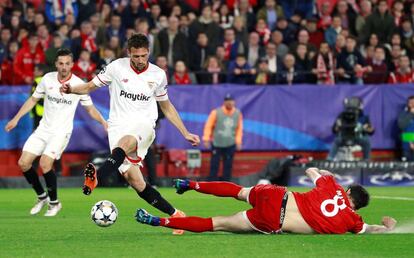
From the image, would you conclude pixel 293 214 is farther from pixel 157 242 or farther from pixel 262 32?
pixel 262 32

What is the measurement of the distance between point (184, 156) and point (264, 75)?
2.52 metres

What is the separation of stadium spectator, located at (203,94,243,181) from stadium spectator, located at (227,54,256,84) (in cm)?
89

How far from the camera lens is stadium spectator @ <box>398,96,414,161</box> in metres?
23.8

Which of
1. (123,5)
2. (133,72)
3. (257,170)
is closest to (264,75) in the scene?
(257,170)

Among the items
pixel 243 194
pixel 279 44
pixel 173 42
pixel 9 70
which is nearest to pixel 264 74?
pixel 279 44

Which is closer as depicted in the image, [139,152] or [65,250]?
[65,250]

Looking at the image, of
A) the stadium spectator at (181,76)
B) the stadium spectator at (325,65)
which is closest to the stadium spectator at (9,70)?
the stadium spectator at (181,76)

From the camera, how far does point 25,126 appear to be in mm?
23391

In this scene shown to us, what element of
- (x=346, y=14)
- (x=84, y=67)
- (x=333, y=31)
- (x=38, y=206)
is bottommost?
(x=38, y=206)

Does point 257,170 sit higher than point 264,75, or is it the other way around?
point 264,75

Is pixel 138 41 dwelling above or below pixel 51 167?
above

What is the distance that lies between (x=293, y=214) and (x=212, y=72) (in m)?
13.0

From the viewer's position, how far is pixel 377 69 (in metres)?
24.6

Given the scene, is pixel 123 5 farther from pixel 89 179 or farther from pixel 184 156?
pixel 89 179
